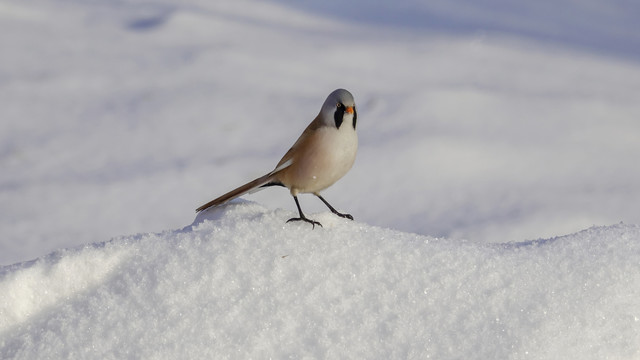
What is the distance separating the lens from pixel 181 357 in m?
1.34

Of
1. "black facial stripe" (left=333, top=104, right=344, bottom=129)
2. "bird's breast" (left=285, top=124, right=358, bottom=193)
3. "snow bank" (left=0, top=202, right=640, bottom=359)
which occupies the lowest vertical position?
"snow bank" (left=0, top=202, right=640, bottom=359)

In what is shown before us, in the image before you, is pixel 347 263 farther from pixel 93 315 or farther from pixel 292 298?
pixel 93 315

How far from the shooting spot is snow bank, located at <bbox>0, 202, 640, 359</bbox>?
1367mm

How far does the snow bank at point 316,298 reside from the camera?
137 cm

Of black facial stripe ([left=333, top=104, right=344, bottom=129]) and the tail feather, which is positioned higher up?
black facial stripe ([left=333, top=104, right=344, bottom=129])

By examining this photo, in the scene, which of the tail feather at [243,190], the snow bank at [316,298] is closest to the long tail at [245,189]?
the tail feather at [243,190]

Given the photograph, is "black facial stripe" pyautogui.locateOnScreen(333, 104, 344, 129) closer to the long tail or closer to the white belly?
the white belly

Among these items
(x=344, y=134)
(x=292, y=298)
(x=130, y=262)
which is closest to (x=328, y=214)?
(x=344, y=134)

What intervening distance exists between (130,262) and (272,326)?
1.13ft

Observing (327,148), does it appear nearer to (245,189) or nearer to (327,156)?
(327,156)

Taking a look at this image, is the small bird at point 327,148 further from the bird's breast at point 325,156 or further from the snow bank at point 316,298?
the snow bank at point 316,298

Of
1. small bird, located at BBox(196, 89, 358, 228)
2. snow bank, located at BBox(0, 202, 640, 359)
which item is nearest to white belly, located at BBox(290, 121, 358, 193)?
small bird, located at BBox(196, 89, 358, 228)

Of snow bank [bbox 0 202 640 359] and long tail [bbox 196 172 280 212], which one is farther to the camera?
long tail [bbox 196 172 280 212]

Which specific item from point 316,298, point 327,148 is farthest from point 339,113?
point 316,298
